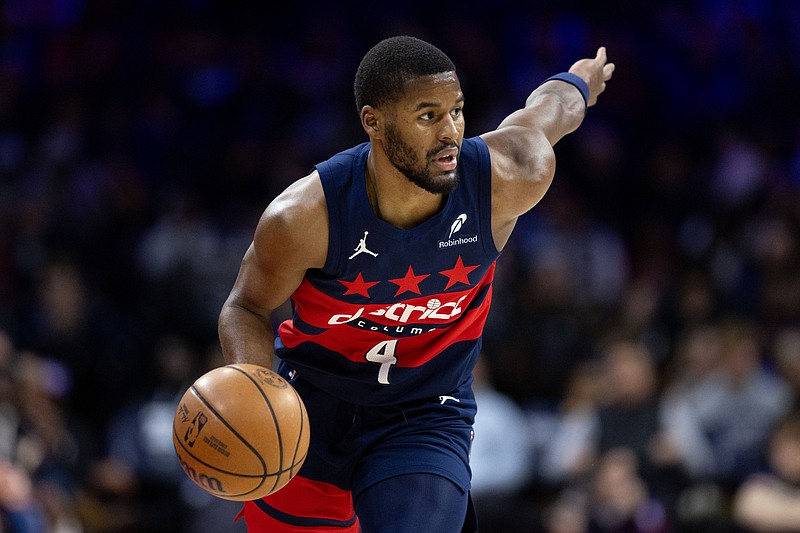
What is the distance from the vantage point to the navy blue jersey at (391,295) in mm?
4539

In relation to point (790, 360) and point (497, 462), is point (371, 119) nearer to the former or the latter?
point (497, 462)

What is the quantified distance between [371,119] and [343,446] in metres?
1.37

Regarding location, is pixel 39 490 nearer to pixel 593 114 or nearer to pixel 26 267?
pixel 26 267

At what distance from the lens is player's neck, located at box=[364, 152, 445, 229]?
4.62 meters

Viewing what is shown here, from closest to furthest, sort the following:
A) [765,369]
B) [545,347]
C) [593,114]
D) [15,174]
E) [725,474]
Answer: [725,474]
[765,369]
[545,347]
[15,174]
[593,114]

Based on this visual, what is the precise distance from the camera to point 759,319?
1068cm

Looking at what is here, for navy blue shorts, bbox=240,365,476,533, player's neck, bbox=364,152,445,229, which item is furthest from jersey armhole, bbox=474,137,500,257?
navy blue shorts, bbox=240,365,476,533

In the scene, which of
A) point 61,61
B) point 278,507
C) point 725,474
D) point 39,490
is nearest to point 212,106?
point 61,61

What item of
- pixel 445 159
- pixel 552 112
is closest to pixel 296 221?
pixel 445 159

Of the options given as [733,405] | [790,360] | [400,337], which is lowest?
[733,405]

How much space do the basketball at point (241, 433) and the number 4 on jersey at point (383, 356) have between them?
537 mm

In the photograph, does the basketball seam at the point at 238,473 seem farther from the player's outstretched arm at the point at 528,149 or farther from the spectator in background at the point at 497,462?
the spectator in background at the point at 497,462

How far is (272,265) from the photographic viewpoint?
14.6ft

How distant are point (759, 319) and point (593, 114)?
13.2ft
